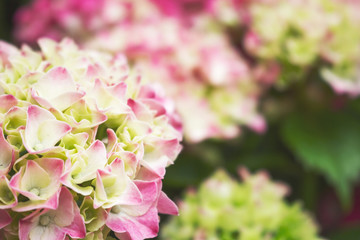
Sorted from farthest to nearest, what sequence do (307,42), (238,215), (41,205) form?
1. (307,42)
2. (238,215)
3. (41,205)

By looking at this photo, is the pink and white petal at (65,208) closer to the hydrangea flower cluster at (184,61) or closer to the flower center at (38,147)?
the flower center at (38,147)

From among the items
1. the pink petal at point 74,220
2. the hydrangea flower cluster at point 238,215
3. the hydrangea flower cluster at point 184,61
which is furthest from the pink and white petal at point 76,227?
the hydrangea flower cluster at point 184,61

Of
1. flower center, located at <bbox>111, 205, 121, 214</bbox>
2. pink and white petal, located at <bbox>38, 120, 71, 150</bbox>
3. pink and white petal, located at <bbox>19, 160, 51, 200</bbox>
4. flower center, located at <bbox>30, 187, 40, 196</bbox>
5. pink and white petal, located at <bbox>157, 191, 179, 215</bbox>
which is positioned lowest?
pink and white petal, located at <bbox>157, 191, 179, 215</bbox>

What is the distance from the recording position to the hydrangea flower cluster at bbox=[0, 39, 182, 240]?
323 millimetres

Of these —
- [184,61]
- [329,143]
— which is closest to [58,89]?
[184,61]

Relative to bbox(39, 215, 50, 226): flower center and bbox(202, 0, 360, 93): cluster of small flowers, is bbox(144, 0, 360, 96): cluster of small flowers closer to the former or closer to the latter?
bbox(202, 0, 360, 93): cluster of small flowers

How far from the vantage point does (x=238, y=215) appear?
0.51 meters

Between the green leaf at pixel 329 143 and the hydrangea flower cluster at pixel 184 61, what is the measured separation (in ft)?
0.17

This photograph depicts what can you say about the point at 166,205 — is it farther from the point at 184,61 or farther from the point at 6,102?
the point at 184,61

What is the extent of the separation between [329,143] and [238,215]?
0.26m

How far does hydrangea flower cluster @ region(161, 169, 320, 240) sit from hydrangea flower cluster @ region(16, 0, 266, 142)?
0.10 metres

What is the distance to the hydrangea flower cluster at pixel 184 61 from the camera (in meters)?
Answer: 0.68

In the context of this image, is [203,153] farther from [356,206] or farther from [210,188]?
[356,206]

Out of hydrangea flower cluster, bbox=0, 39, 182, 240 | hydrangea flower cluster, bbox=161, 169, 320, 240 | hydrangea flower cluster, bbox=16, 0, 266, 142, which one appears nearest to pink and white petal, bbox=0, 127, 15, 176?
hydrangea flower cluster, bbox=0, 39, 182, 240
